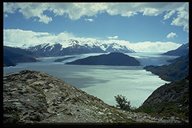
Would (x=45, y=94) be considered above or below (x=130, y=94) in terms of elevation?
above

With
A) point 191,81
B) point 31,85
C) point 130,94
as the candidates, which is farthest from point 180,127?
point 130,94

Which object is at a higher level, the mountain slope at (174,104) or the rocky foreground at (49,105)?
the rocky foreground at (49,105)

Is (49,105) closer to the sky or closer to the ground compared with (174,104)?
closer to the sky

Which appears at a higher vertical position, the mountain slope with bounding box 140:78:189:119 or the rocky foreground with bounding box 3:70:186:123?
the rocky foreground with bounding box 3:70:186:123

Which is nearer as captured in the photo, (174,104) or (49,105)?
(49,105)

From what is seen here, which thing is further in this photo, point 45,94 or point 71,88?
point 71,88

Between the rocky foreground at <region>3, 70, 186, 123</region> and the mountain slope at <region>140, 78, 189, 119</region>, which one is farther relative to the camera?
the mountain slope at <region>140, 78, 189, 119</region>

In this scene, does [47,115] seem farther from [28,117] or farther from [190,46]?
[190,46]

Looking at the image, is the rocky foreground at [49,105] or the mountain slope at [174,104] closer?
the rocky foreground at [49,105]
